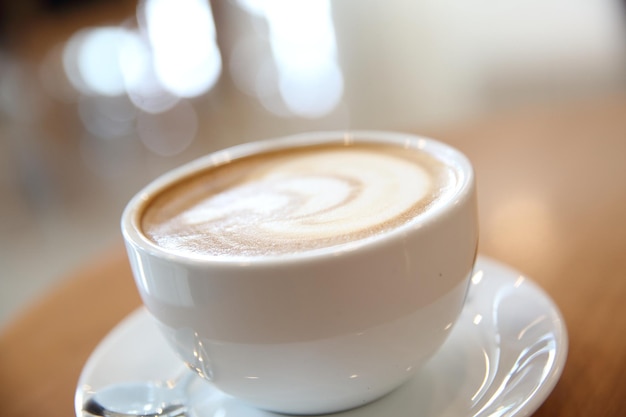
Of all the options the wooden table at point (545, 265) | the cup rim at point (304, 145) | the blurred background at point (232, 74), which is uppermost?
the cup rim at point (304, 145)

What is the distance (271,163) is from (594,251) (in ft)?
1.14

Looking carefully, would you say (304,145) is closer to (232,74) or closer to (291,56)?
(232,74)

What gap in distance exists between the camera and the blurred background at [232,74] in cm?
286

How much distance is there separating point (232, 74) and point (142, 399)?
3099mm

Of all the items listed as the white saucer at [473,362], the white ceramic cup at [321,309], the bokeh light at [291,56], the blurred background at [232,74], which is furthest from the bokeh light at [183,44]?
the white ceramic cup at [321,309]

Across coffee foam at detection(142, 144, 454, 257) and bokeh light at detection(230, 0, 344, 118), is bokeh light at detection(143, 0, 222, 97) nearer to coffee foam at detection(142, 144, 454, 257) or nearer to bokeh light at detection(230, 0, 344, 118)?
bokeh light at detection(230, 0, 344, 118)

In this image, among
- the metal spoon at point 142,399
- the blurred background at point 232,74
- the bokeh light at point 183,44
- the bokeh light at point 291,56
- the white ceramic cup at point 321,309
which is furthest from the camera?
the bokeh light at point 291,56

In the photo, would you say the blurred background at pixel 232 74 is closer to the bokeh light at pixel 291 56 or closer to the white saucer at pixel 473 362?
the bokeh light at pixel 291 56

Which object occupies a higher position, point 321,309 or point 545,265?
point 321,309

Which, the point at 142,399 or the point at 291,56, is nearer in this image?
the point at 142,399

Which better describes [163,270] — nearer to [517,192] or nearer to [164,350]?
[164,350]

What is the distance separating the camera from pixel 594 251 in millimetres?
716

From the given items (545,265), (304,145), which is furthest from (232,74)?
(545,265)

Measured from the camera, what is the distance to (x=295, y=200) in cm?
61
